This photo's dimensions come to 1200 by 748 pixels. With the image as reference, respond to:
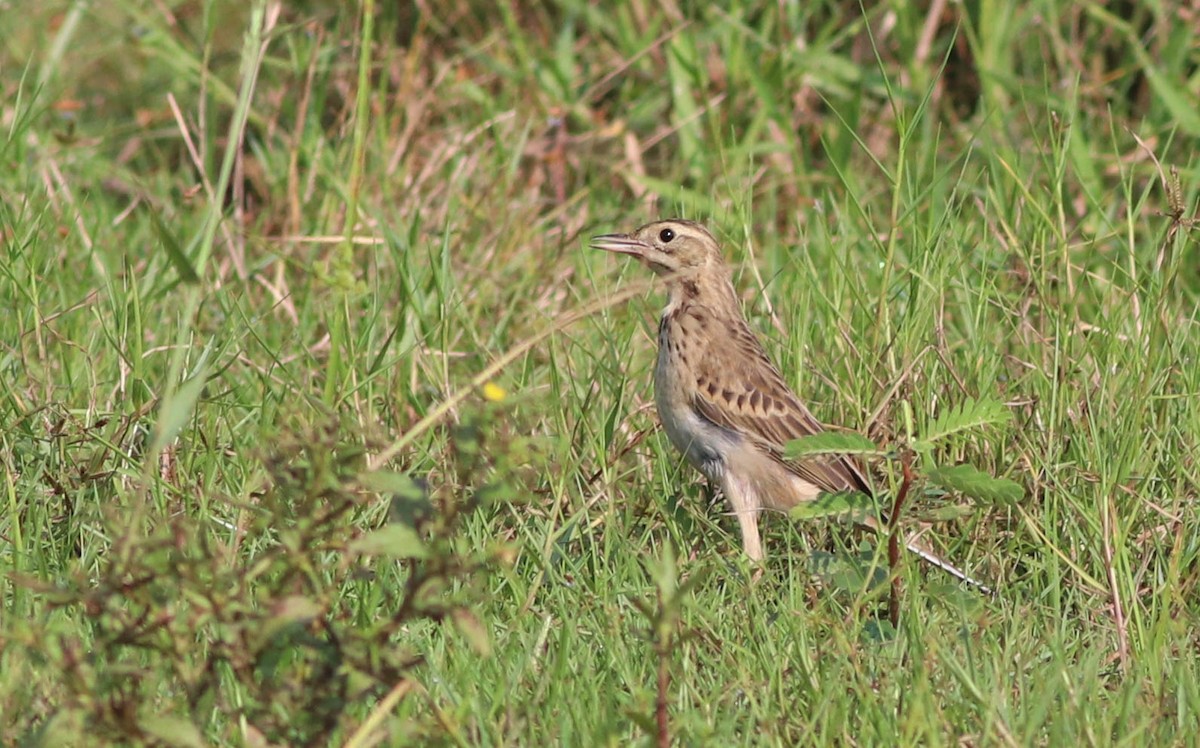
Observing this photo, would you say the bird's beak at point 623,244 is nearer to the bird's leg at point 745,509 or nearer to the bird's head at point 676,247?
the bird's head at point 676,247

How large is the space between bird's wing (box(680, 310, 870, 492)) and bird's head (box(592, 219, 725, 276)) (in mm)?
459

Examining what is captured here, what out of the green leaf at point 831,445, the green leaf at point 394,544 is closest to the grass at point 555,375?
the green leaf at point 394,544

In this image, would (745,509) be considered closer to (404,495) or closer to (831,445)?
(831,445)

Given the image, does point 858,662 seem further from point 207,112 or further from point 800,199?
point 207,112

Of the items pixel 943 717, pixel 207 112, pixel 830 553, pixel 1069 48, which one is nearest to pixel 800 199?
pixel 1069 48

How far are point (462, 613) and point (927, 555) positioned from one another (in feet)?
6.86

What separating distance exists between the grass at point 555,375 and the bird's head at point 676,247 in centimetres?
16

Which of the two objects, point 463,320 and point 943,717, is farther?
point 463,320

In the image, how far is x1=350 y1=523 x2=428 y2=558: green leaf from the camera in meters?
3.35

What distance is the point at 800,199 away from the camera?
27.2 ft

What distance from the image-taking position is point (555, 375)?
18.9ft

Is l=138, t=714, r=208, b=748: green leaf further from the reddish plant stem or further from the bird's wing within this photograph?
the bird's wing

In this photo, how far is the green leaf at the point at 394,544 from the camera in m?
3.35

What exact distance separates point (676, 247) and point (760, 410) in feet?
2.47
